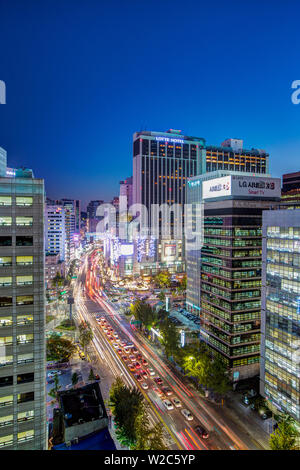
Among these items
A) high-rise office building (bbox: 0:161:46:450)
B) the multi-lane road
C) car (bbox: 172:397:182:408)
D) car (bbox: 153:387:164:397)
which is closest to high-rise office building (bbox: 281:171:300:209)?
the multi-lane road

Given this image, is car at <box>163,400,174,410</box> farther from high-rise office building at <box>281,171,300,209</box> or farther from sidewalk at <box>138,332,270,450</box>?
high-rise office building at <box>281,171,300,209</box>

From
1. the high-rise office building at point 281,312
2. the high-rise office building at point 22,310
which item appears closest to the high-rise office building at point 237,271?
the high-rise office building at point 281,312

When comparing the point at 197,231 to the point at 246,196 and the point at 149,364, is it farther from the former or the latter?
the point at 149,364

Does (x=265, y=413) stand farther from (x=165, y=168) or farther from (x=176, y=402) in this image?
(x=165, y=168)

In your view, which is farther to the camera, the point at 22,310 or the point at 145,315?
the point at 145,315

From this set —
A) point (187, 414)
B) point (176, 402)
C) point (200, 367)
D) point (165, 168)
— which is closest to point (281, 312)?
point (200, 367)

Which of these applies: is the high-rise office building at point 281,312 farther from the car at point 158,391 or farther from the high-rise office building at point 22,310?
the high-rise office building at point 22,310

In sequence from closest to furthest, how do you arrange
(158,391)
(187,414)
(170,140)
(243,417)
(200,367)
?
(187,414) < (243,417) < (200,367) < (158,391) < (170,140)
